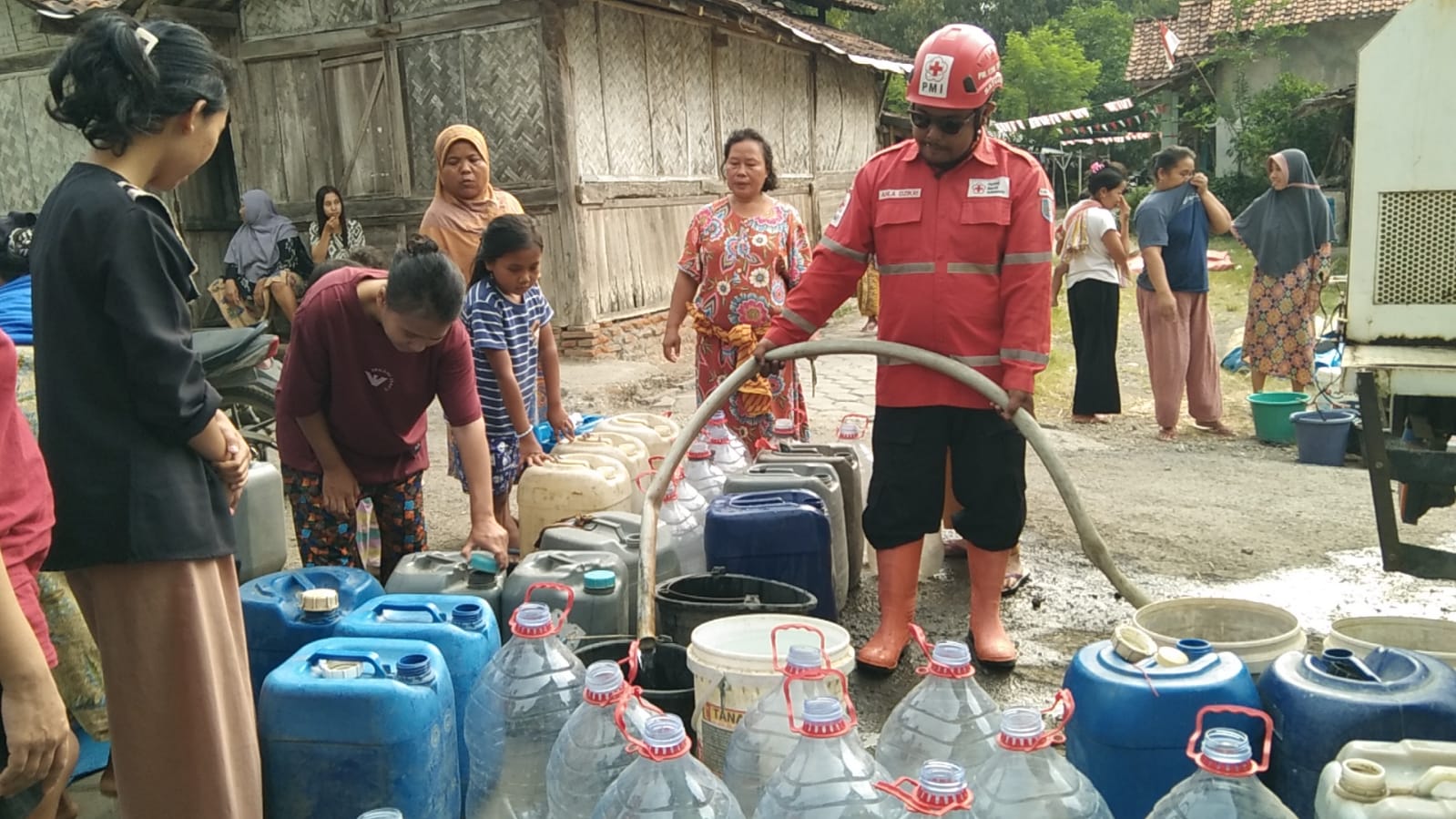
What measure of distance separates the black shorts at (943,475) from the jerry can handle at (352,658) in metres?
1.94

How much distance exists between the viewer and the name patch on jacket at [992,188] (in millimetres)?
3650

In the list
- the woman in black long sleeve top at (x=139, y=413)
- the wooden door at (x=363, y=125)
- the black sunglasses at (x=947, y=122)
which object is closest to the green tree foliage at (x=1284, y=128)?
the wooden door at (x=363, y=125)

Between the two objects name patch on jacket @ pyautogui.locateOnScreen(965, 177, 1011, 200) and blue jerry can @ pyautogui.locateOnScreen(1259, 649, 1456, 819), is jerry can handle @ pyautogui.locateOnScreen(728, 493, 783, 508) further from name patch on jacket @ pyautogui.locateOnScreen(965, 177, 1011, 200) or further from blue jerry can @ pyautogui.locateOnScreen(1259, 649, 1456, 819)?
blue jerry can @ pyautogui.locateOnScreen(1259, 649, 1456, 819)

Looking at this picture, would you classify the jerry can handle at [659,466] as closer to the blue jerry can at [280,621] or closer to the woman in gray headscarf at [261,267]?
the blue jerry can at [280,621]

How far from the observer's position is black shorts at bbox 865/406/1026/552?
3820mm

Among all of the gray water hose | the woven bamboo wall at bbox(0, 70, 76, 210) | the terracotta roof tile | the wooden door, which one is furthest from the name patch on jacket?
the terracotta roof tile

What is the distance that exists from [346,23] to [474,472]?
922 cm

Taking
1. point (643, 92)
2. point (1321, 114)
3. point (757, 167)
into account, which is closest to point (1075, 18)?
point (1321, 114)

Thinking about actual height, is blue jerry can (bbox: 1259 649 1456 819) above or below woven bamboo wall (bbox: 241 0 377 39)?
below

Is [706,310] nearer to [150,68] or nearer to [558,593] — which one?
[558,593]

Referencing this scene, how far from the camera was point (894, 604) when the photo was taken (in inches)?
155

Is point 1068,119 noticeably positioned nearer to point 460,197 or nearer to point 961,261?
point 460,197

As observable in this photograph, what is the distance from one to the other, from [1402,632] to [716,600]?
187 centimetres

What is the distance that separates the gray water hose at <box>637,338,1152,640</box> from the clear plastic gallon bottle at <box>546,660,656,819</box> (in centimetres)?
67
